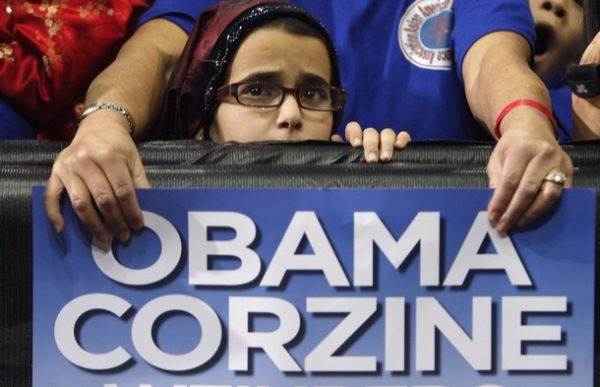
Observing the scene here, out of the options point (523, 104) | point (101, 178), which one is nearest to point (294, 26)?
point (523, 104)

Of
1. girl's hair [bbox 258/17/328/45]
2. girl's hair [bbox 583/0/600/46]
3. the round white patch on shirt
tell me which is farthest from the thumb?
girl's hair [bbox 583/0/600/46]

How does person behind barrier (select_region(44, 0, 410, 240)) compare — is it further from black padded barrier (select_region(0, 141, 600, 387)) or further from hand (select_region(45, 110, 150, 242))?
hand (select_region(45, 110, 150, 242))

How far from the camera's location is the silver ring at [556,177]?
101cm

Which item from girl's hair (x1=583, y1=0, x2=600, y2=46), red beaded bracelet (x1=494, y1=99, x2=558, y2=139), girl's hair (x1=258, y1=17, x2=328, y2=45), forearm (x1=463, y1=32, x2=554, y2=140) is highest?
girl's hair (x1=583, y1=0, x2=600, y2=46)

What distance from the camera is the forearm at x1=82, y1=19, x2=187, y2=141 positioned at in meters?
1.33

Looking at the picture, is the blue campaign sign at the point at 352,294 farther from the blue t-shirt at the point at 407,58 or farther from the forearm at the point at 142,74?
the blue t-shirt at the point at 407,58

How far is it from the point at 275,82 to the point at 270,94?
22 mm

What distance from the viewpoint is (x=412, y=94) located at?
170cm

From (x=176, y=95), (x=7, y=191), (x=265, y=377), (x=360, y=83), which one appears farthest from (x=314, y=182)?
(x=360, y=83)

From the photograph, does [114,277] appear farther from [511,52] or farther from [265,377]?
[511,52]

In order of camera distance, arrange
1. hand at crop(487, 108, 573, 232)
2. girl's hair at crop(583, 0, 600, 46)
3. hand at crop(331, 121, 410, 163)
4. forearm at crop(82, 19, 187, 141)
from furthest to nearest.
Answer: girl's hair at crop(583, 0, 600, 46) → forearm at crop(82, 19, 187, 141) → hand at crop(331, 121, 410, 163) → hand at crop(487, 108, 573, 232)

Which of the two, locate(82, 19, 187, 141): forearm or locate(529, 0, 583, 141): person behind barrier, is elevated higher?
locate(529, 0, 583, 141): person behind barrier

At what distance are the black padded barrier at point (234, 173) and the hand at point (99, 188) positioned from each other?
0.04 m

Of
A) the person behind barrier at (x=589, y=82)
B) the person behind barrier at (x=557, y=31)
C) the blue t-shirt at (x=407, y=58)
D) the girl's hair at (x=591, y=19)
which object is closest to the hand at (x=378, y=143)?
the person behind barrier at (x=589, y=82)
